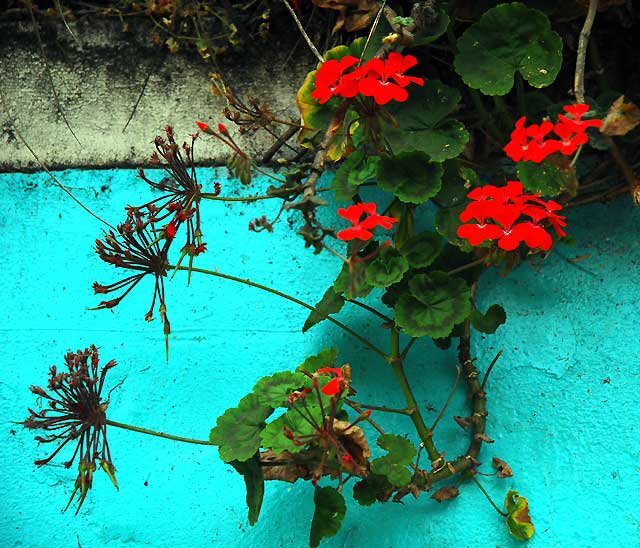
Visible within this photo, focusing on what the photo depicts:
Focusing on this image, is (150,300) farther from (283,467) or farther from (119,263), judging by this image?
(283,467)

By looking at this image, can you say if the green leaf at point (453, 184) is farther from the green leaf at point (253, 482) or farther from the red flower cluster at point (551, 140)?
the green leaf at point (253, 482)

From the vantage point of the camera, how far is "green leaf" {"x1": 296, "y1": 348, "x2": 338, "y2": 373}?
1860 mm

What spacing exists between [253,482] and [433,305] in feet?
1.83

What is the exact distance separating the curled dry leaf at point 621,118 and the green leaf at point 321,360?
0.77 metres

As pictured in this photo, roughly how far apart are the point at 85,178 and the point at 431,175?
38.8 inches

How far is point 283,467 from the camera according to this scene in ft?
5.98

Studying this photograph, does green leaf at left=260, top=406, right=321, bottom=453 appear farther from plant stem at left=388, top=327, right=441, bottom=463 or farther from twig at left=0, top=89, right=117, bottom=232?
twig at left=0, top=89, right=117, bottom=232

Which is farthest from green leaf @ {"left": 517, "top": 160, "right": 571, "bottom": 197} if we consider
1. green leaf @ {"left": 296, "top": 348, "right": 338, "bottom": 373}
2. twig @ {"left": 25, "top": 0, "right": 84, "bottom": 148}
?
twig @ {"left": 25, "top": 0, "right": 84, "bottom": 148}

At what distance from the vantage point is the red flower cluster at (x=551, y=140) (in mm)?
1620

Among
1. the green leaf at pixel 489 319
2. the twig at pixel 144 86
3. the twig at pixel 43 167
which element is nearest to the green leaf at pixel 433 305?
the green leaf at pixel 489 319

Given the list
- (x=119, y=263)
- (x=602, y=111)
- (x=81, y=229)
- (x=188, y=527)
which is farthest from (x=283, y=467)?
(x=602, y=111)

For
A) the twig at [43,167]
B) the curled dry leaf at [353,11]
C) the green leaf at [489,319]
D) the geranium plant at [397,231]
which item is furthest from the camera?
the twig at [43,167]

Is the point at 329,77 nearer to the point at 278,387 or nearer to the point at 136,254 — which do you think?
the point at 136,254

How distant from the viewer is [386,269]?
1808 millimetres
